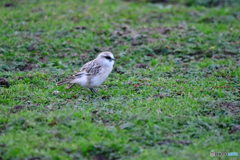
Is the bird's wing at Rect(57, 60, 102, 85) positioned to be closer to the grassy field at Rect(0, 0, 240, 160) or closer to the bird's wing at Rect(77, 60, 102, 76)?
the bird's wing at Rect(77, 60, 102, 76)

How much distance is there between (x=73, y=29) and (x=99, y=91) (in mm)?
5532

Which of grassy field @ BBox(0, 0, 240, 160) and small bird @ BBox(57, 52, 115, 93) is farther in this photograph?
small bird @ BBox(57, 52, 115, 93)

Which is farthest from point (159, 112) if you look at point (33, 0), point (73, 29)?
point (33, 0)

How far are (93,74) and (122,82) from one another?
3.97 feet

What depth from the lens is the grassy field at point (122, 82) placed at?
28.7 feet

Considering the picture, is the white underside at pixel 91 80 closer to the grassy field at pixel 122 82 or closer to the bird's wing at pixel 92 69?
the bird's wing at pixel 92 69

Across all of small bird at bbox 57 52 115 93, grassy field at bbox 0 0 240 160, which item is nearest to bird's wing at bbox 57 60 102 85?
small bird at bbox 57 52 115 93

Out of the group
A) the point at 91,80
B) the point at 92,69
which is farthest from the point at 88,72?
the point at 91,80

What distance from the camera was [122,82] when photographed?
1241 cm

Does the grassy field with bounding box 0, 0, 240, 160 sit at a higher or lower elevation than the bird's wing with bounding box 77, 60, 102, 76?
lower

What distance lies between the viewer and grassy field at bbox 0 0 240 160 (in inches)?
344

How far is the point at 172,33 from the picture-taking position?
1644 cm

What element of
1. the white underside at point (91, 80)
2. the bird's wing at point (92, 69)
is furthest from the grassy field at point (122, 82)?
the bird's wing at point (92, 69)

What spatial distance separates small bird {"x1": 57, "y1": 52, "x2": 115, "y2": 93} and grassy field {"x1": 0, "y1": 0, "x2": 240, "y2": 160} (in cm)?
30
